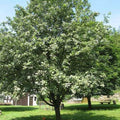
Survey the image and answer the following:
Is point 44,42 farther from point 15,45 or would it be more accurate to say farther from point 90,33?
point 90,33

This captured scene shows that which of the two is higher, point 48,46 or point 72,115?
point 48,46

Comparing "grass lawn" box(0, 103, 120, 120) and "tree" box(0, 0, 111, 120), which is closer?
"tree" box(0, 0, 111, 120)

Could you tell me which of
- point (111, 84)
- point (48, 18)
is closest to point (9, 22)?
point (48, 18)

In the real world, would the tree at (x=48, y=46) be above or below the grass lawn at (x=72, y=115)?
above

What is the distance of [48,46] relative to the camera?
1165 centimetres

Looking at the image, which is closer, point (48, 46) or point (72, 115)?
point (48, 46)

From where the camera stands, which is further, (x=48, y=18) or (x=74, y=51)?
(x=48, y=18)

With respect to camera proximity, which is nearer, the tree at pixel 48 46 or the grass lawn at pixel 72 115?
the tree at pixel 48 46

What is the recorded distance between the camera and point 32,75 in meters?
10.5

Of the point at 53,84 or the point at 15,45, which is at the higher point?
the point at 15,45

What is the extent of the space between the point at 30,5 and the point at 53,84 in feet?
21.1

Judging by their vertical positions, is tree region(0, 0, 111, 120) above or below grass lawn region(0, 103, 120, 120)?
above

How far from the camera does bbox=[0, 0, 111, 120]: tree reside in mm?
10516

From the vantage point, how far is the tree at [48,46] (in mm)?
10516
